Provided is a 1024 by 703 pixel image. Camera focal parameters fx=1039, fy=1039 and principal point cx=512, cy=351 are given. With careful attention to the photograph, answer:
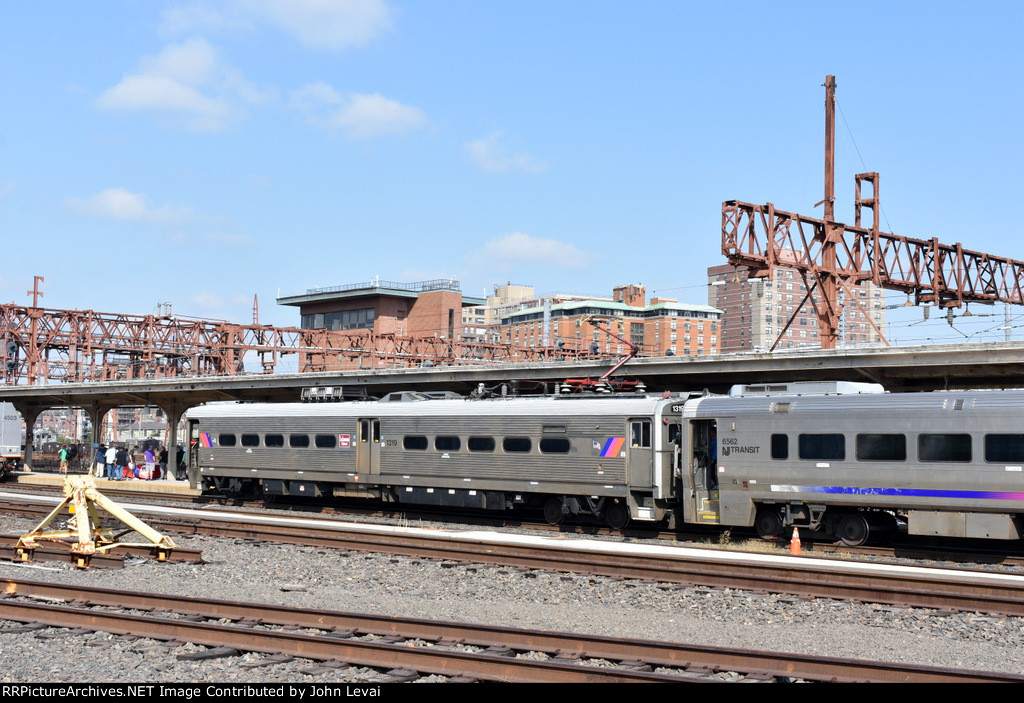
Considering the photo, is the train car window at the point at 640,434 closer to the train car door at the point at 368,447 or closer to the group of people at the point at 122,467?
the train car door at the point at 368,447

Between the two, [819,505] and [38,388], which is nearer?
[819,505]

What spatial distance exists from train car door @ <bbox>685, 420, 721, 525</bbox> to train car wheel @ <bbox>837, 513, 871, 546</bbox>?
2.68 metres

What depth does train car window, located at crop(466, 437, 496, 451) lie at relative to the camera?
2656 centimetres

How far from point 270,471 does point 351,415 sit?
13.1 feet

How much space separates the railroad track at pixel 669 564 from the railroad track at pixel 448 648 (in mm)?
5047

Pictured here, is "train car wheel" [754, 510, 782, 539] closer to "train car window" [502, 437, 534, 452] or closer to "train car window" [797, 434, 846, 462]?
"train car window" [797, 434, 846, 462]

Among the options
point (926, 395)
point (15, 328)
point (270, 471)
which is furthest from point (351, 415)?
point (15, 328)

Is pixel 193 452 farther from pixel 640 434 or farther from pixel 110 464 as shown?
pixel 110 464

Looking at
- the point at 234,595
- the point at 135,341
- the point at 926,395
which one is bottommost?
the point at 234,595

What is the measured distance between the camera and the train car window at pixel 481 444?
87.1ft

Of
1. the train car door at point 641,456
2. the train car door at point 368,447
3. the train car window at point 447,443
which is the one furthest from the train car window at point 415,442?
the train car door at point 641,456

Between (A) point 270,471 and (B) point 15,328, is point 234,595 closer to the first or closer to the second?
(A) point 270,471

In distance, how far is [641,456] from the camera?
23625mm
